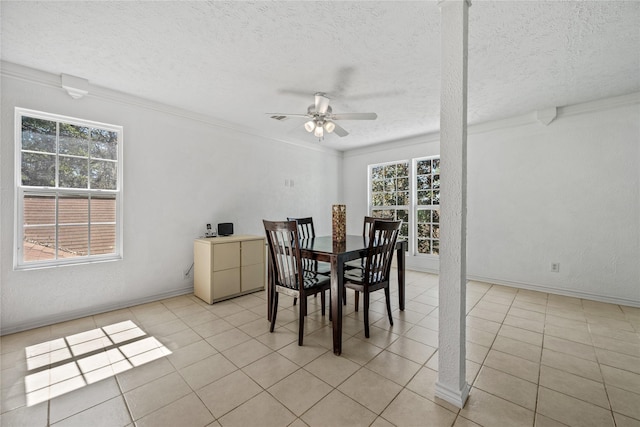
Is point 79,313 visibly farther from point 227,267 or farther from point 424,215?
point 424,215

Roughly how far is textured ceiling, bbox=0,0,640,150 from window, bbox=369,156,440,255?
1792 millimetres

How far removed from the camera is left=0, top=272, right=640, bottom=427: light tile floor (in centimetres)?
155

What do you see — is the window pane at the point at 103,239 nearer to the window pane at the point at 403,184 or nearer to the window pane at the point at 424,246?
the window pane at the point at 403,184

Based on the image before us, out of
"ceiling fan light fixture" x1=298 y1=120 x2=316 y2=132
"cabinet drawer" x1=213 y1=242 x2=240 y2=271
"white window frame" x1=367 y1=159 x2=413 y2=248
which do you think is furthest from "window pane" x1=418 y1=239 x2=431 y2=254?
"cabinet drawer" x1=213 y1=242 x2=240 y2=271

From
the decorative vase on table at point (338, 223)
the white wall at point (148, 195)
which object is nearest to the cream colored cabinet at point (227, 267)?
the white wall at point (148, 195)

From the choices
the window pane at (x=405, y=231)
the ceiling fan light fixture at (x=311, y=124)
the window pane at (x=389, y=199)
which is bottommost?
the window pane at (x=405, y=231)

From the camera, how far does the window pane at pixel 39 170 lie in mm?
2648

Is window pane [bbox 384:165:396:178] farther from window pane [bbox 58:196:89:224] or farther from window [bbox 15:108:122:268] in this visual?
window pane [bbox 58:196:89:224]

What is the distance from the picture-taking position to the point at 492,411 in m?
1.57

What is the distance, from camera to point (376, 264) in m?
2.60

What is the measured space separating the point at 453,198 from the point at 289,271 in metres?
1.50

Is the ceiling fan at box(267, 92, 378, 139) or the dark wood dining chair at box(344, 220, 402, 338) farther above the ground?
the ceiling fan at box(267, 92, 378, 139)

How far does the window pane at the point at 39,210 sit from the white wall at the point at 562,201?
5634 millimetres

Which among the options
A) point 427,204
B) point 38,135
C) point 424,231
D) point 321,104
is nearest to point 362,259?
point 321,104
